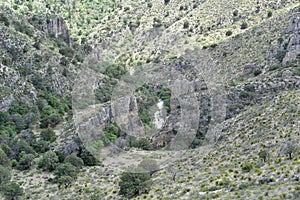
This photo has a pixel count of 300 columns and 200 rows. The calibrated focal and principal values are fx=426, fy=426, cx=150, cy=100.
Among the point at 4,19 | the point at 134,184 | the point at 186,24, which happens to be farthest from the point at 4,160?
the point at 186,24

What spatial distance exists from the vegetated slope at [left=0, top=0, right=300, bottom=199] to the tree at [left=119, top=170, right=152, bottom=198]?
94 centimetres

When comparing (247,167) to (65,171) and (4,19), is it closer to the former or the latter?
(65,171)

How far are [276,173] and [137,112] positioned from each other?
30281 millimetres

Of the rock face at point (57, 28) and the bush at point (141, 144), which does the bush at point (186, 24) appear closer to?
the rock face at point (57, 28)

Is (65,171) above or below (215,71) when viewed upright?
below

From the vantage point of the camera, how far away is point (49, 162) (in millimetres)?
47375

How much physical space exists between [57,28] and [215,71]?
152ft

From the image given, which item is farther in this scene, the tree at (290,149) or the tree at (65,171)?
the tree at (65,171)

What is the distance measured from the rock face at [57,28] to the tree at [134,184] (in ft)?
231

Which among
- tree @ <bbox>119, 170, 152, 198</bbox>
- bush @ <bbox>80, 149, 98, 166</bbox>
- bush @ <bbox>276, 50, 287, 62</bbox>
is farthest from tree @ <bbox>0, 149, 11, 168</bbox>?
bush @ <bbox>276, 50, 287, 62</bbox>

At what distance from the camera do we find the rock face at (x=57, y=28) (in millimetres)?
102825

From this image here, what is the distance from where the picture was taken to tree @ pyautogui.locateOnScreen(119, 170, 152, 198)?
3650 cm

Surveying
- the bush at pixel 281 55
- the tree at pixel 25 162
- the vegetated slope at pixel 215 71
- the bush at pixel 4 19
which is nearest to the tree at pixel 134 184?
the vegetated slope at pixel 215 71

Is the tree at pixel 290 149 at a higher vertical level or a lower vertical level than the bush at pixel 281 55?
lower
